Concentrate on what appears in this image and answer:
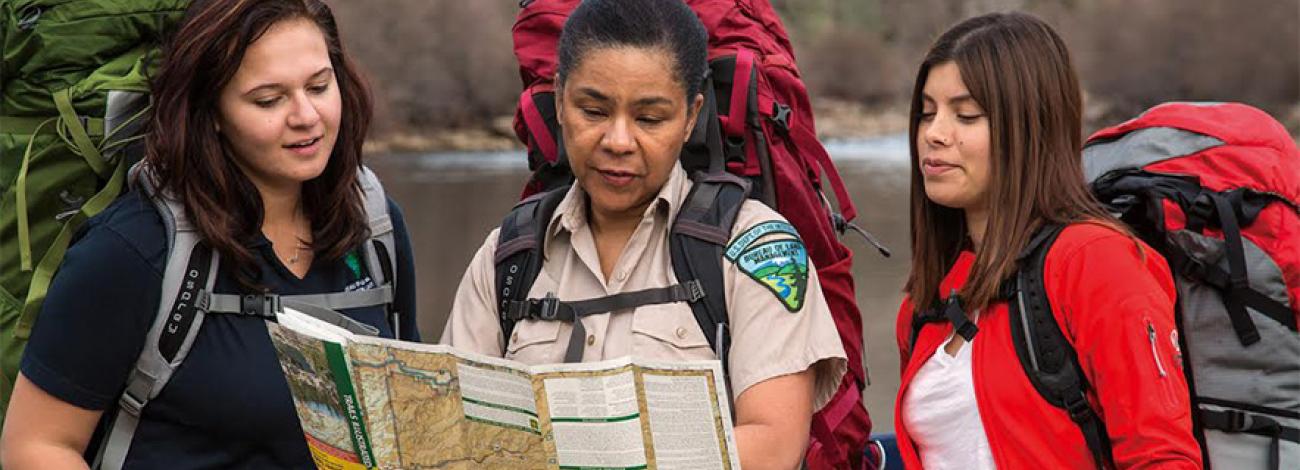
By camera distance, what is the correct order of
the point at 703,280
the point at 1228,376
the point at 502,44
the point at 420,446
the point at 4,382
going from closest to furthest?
the point at 420,446
the point at 703,280
the point at 1228,376
the point at 4,382
the point at 502,44

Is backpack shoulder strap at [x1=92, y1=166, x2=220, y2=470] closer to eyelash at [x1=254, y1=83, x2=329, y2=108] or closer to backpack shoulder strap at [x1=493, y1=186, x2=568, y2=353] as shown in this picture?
eyelash at [x1=254, y1=83, x2=329, y2=108]

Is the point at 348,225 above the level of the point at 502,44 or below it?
above

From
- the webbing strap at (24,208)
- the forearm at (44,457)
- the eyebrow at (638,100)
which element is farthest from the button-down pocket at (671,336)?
the webbing strap at (24,208)

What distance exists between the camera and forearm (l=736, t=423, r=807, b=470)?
2.27m

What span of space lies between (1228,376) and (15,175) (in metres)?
2.39

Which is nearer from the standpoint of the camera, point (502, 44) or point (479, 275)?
point (479, 275)

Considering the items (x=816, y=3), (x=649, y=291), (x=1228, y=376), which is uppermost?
(x=649, y=291)

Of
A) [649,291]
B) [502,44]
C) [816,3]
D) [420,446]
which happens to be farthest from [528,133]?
[816,3]

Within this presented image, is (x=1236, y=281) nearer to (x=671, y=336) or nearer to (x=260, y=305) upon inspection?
(x=671, y=336)

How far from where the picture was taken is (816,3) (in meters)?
28.2

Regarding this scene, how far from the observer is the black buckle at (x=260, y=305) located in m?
2.68

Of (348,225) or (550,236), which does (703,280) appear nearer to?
(550,236)

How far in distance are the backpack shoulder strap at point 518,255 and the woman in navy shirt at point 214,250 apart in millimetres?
397

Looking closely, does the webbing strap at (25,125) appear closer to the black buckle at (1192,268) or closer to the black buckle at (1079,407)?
the black buckle at (1079,407)
